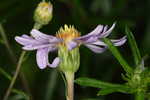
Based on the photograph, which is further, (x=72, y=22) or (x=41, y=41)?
(x=72, y=22)

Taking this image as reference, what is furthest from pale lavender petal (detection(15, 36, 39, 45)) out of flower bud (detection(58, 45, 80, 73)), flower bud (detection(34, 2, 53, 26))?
flower bud (detection(34, 2, 53, 26))

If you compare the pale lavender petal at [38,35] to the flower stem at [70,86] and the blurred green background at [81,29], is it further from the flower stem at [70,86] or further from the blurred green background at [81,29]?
the blurred green background at [81,29]

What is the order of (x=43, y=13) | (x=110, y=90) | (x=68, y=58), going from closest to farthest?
1. (x=110, y=90)
2. (x=68, y=58)
3. (x=43, y=13)

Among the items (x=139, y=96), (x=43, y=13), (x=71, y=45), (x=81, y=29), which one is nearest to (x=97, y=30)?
(x=71, y=45)

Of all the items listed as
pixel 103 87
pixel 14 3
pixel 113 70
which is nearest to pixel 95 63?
pixel 113 70

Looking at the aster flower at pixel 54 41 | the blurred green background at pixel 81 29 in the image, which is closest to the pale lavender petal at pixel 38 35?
the aster flower at pixel 54 41

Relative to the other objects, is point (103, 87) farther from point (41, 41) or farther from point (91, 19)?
point (91, 19)

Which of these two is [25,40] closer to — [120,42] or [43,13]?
[120,42]
